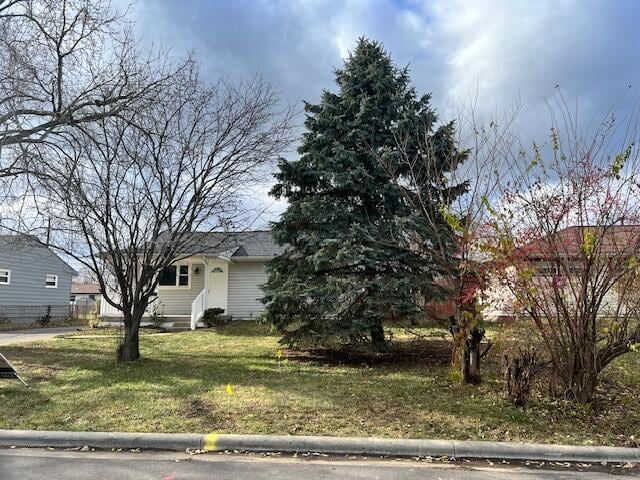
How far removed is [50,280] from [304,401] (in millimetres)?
26786

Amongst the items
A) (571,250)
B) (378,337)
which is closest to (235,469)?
(571,250)

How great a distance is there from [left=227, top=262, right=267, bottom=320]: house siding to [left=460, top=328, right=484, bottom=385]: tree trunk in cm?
1324

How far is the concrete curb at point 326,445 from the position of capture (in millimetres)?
4781

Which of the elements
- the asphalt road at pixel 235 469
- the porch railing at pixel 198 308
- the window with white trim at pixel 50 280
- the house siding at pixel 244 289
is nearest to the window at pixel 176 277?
the house siding at pixel 244 289

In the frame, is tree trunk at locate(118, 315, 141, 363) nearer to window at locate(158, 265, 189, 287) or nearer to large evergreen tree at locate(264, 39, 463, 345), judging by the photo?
large evergreen tree at locate(264, 39, 463, 345)

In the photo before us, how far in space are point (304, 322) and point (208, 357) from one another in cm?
227

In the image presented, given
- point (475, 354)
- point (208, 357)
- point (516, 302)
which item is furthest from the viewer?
point (208, 357)

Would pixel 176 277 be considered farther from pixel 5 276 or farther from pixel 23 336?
pixel 5 276

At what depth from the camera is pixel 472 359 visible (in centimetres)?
730

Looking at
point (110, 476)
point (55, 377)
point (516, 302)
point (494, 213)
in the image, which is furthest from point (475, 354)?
point (55, 377)

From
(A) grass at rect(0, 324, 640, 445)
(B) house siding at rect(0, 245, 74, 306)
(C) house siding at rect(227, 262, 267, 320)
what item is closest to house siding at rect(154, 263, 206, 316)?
(C) house siding at rect(227, 262, 267, 320)

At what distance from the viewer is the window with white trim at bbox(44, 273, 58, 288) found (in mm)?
27766

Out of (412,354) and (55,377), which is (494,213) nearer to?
(412,354)

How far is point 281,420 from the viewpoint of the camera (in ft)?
18.6
